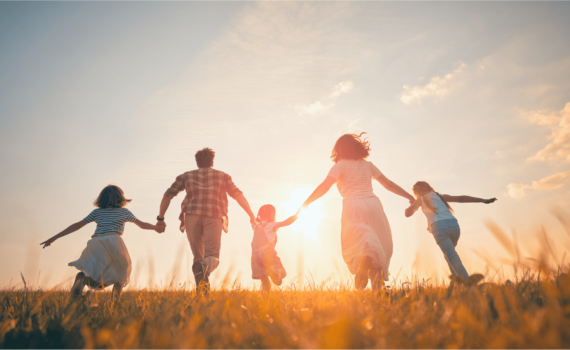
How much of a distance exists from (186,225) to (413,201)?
4411 mm

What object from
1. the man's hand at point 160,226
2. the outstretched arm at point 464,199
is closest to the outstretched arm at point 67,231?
the man's hand at point 160,226

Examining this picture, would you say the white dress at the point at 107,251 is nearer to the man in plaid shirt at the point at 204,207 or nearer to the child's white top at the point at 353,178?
the man in plaid shirt at the point at 204,207

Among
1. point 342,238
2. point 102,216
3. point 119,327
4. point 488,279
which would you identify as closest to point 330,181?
point 342,238

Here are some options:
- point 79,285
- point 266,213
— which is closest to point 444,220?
point 266,213

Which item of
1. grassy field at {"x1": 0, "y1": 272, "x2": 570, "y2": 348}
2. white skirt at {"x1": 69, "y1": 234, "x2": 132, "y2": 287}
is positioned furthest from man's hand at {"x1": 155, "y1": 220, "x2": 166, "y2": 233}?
grassy field at {"x1": 0, "y1": 272, "x2": 570, "y2": 348}

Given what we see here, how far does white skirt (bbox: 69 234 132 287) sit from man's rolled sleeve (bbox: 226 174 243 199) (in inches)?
91.9

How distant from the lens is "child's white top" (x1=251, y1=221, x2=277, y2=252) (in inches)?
295

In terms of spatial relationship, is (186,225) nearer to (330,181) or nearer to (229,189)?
(229,189)

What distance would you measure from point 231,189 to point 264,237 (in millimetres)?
1504

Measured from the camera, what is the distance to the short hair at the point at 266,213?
800 cm

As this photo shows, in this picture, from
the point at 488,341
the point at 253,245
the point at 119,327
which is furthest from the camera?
the point at 253,245

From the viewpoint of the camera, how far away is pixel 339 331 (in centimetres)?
146

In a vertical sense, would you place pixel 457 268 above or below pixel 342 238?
below

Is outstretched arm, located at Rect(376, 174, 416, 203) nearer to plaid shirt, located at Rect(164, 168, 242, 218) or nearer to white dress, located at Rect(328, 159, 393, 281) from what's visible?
white dress, located at Rect(328, 159, 393, 281)
